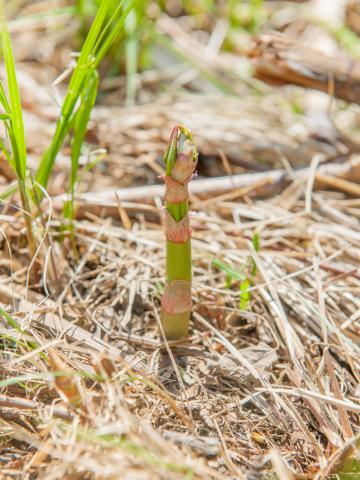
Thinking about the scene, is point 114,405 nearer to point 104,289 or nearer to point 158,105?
point 104,289

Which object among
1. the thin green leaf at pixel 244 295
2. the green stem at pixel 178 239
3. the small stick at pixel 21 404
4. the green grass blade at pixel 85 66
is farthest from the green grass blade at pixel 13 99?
the thin green leaf at pixel 244 295

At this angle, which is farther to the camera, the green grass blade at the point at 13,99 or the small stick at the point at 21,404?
the green grass blade at the point at 13,99

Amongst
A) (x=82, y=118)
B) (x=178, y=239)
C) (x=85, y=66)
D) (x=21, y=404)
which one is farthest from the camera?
(x=82, y=118)

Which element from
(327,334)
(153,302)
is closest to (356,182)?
(327,334)

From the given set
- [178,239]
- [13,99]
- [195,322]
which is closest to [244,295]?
[195,322]

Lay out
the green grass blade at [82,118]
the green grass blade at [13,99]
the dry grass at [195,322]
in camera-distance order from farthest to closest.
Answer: the green grass blade at [82,118], the green grass blade at [13,99], the dry grass at [195,322]

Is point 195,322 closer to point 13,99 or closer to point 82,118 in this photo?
point 82,118

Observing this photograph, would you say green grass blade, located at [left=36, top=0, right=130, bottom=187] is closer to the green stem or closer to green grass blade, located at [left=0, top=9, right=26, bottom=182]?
green grass blade, located at [left=0, top=9, right=26, bottom=182]


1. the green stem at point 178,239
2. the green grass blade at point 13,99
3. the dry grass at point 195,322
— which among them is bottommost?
the dry grass at point 195,322

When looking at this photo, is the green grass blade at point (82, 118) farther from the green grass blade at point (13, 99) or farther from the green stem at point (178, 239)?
the green stem at point (178, 239)
